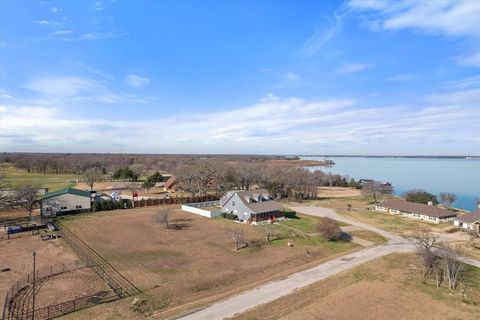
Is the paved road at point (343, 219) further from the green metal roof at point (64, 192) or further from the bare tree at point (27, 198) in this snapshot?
the bare tree at point (27, 198)

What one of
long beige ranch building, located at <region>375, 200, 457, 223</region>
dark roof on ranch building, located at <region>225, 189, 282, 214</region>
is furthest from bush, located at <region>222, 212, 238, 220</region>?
long beige ranch building, located at <region>375, 200, 457, 223</region>

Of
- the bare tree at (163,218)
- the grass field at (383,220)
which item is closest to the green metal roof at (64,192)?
the bare tree at (163,218)

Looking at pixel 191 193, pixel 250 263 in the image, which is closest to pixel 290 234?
pixel 250 263

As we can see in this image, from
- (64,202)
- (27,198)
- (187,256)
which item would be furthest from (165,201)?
(187,256)

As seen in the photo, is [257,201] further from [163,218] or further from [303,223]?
[163,218]

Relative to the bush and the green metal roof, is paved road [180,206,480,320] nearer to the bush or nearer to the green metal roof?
the bush

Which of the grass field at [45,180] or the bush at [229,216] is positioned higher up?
the grass field at [45,180]

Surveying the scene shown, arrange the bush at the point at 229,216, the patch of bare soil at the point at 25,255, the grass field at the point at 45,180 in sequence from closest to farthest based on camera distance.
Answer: the patch of bare soil at the point at 25,255
the bush at the point at 229,216
the grass field at the point at 45,180

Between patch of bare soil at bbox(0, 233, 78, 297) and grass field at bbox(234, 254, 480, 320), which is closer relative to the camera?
grass field at bbox(234, 254, 480, 320)
